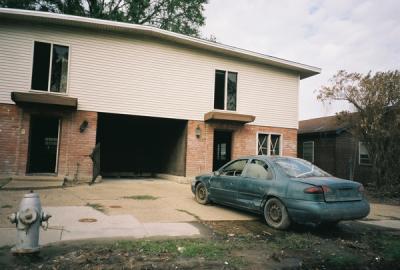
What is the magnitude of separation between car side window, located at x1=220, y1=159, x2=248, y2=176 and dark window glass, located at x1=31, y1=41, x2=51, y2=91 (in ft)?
28.4

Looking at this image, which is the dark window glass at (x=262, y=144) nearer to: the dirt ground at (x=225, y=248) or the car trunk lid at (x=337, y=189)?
the dirt ground at (x=225, y=248)

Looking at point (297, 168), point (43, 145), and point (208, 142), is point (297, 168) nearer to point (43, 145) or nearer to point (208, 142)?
point (208, 142)

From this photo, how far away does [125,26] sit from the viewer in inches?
528

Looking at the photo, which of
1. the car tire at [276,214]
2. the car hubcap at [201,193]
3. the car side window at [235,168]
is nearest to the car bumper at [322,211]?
the car tire at [276,214]

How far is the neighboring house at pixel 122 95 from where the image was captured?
1236 centimetres

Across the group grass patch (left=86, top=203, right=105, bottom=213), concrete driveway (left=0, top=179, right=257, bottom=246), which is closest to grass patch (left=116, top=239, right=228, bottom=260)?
concrete driveway (left=0, top=179, right=257, bottom=246)

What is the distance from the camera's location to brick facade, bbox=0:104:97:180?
1208 cm

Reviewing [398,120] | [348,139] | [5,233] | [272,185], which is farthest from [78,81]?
[348,139]

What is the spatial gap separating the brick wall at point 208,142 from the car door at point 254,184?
7.23 meters

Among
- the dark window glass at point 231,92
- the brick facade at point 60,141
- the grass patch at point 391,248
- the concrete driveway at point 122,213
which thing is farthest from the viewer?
the dark window glass at point 231,92

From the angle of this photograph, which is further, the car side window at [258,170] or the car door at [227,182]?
the car door at [227,182]

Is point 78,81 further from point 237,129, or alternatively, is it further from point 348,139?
point 348,139

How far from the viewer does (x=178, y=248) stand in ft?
16.5

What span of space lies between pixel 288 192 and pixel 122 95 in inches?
370
